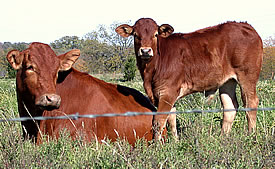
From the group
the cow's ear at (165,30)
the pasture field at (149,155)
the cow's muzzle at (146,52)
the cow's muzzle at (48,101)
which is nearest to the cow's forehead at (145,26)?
the cow's ear at (165,30)

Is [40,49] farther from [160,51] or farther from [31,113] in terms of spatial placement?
[160,51]

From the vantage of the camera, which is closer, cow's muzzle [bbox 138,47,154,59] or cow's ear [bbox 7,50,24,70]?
cow's ear [bbox 7,50,24,70]

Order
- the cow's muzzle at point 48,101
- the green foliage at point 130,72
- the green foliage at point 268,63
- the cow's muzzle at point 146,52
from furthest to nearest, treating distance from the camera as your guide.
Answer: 1. the green foliage at point 130,72
2. the green foliage at point 268,63
3. the cow's muzzle at point 146,52
4. the cow's muzzle at point 48,101

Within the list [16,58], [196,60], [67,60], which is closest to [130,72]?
[196,60]

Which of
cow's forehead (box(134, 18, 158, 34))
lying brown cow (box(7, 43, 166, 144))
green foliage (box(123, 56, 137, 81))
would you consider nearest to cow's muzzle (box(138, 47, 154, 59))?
cow's forehead (box(134, 18, 158, 34))

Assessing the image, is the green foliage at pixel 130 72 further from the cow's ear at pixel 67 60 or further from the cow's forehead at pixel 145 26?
the cow's ear at pixel 67 60

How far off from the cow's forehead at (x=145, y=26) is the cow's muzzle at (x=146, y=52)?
46 cm

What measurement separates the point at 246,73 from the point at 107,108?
2.80 metres

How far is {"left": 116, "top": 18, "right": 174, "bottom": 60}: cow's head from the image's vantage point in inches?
211

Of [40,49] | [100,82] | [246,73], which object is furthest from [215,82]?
[40,49]

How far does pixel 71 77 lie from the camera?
191 inches

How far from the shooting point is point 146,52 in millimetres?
5293

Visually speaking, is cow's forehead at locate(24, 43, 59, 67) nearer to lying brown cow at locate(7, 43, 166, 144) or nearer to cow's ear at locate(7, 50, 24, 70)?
lying brown cow at locate(7, 43, 166, 144)

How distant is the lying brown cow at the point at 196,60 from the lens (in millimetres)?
5730
